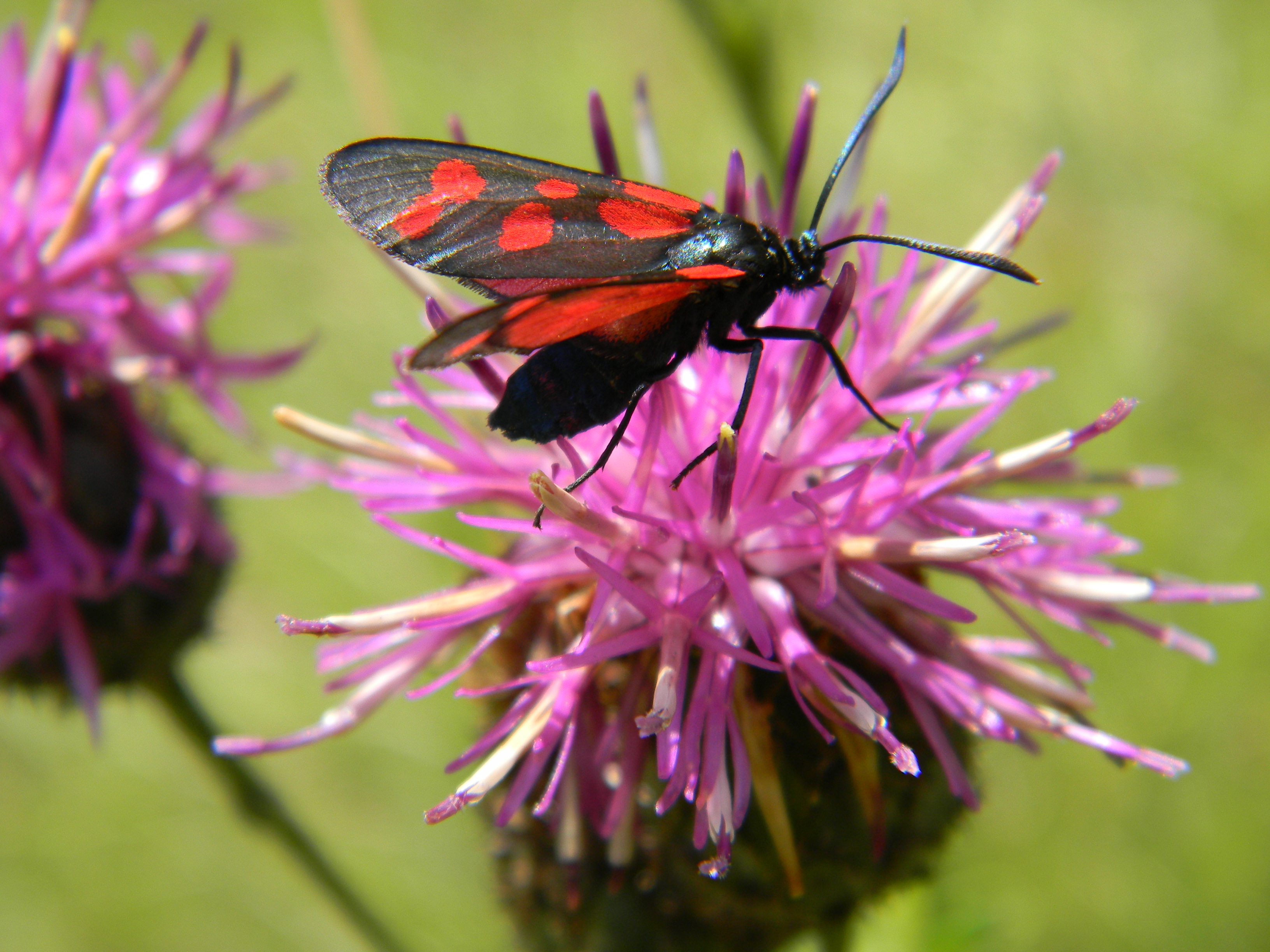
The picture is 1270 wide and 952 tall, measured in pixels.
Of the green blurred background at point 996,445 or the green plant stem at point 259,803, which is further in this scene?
the green blurred background at point 996,445

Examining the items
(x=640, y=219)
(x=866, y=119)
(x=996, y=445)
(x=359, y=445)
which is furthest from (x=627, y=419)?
(x=996, y=445)

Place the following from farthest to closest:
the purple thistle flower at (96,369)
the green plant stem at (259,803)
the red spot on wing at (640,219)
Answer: the green plant stem at (259,803) → the purple thistle flower at (96,369) → the red spot on wing at (640,219)

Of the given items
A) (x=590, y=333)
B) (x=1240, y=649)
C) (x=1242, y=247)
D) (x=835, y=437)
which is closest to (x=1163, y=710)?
(x=1240, y=649)

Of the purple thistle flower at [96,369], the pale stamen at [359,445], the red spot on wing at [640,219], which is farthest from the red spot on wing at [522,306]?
the purple thistle flower at [96,369]

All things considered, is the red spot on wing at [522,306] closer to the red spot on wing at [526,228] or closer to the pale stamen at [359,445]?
the red spot on wing at [526,228]

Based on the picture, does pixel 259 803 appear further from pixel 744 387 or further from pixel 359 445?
pixel 744 387

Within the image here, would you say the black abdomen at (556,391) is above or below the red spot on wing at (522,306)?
below

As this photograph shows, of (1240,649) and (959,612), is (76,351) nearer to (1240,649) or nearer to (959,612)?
(959,612)
